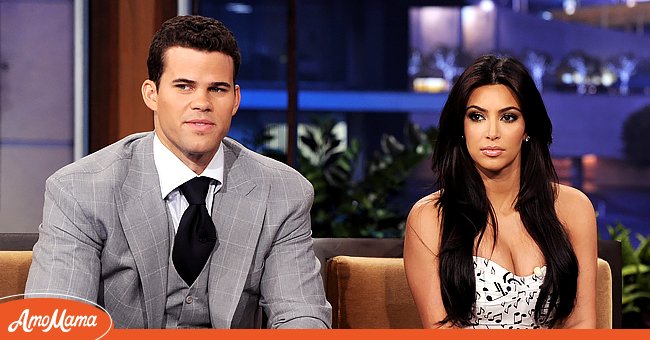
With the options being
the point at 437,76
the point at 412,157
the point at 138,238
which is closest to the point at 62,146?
the point at 412,157

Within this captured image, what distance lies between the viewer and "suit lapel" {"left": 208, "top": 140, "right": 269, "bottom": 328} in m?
1.99

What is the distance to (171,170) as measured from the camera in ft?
6.61

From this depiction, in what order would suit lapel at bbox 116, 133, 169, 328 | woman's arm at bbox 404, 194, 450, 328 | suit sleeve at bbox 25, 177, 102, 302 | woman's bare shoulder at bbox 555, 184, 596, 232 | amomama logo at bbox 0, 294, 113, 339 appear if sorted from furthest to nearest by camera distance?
woman's bare shoulder at bbox 555, 184, 596, 232, woman's arm at bbox 404, 194, 450, 328, suit lapel at bbox 116, 133, 169, 328, suit sleeve at bbox 25, 177, 102, 302, amomama logo at bbox 0, 294, 113, 339

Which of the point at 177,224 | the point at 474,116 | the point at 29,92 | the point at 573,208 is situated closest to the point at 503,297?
the point at 573,208

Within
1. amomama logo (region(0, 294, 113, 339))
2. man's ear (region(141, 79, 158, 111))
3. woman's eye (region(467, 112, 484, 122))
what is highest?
man's ear (region(141, 79, 158, 111))

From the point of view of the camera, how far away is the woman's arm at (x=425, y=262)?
2221 mm

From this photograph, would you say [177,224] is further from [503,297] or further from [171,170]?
[503,297]

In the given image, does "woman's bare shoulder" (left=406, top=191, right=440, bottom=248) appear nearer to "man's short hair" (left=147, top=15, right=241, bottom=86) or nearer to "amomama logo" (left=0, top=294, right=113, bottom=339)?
"man's short hair" (left=147, top=15, right=241, bottom=86)

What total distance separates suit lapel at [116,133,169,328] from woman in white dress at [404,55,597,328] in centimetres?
68

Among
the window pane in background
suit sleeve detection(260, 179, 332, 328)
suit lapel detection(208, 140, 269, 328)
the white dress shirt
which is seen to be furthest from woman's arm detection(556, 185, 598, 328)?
the window pane in background

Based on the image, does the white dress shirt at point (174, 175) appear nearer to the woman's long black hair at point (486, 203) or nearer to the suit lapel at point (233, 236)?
the suit lapel at point (233, 236)

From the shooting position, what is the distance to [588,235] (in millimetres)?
2342

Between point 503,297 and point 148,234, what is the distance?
0.93 metres

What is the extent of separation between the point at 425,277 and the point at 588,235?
0.48m
